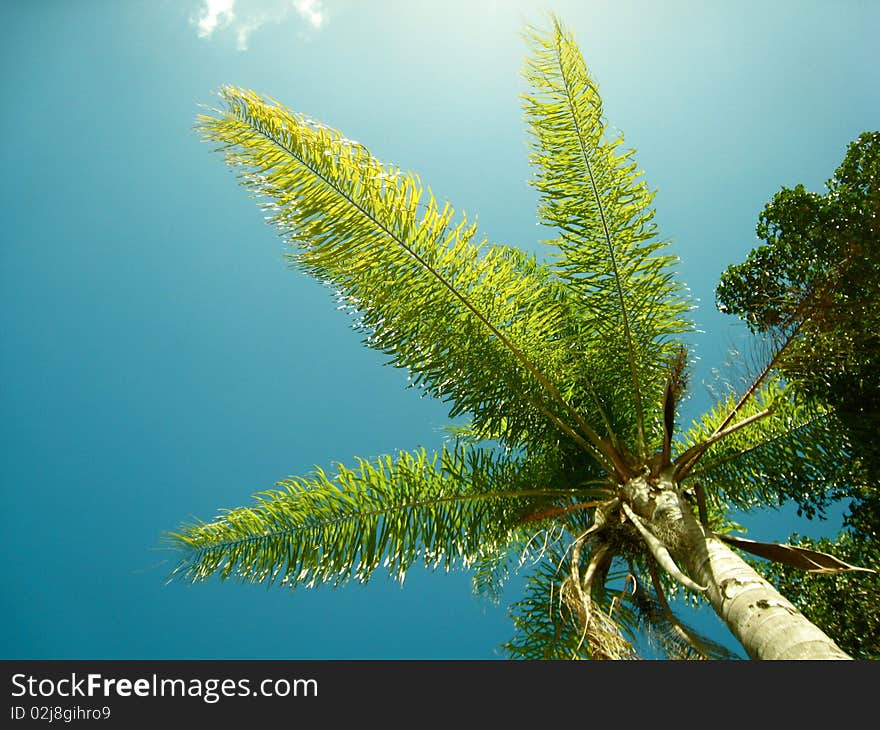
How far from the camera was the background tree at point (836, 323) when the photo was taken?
4250 mm

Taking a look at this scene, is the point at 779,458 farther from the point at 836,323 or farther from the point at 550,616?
the point at 550,616

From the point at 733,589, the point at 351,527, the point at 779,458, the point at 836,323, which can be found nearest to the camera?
the point at 733,589

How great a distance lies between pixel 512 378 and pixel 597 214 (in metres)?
1.64

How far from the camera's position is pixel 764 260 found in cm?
558

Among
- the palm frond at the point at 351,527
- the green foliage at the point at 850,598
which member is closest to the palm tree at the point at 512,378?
the palm frond at the point at 351,527

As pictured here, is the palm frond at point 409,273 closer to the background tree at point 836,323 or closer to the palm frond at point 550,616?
the palm frond at point 550,616

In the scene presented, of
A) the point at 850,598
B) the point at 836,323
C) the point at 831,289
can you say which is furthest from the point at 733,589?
the point at 850,598

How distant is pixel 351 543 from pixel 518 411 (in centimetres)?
189

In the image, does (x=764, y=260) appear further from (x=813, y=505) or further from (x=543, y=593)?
(x=543, y=593)

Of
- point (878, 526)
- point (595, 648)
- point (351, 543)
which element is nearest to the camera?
point (595, 648)

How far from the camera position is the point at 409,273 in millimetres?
4453

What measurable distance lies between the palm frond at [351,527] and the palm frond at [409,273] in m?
0.71

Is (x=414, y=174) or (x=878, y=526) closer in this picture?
(x=414, y=174)
